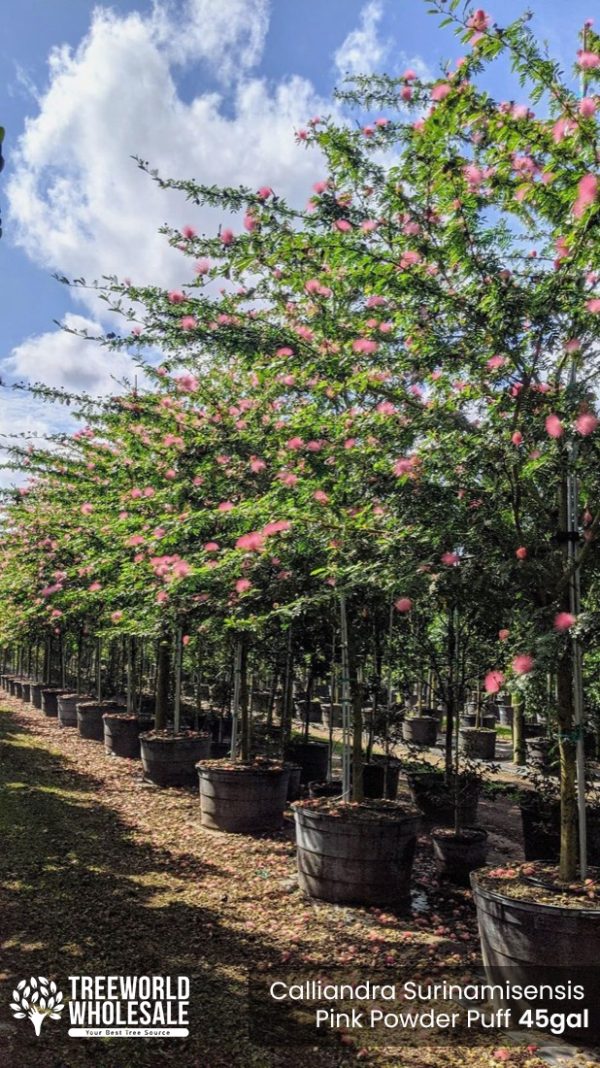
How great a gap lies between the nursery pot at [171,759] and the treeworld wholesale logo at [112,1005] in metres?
6.09

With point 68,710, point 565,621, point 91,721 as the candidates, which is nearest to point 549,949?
point 565,621

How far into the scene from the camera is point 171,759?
1053 centimetres

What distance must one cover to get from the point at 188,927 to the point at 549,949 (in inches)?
104

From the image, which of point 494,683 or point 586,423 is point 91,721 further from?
point 586,423

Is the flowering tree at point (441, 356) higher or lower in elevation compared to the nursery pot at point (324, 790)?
higher

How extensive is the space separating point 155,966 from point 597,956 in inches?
105

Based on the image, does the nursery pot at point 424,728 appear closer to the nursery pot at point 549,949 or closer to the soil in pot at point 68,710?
the soil in pot at point 68,710

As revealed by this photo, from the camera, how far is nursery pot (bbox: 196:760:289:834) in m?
8.17

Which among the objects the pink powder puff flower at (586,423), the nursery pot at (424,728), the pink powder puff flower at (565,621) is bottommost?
the nursery pot at (424,728)

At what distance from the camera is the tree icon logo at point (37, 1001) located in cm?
393

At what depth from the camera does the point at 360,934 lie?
5.34 metres

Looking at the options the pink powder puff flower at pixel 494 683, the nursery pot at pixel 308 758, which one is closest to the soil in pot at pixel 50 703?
the nursery pot at pixel 308 758

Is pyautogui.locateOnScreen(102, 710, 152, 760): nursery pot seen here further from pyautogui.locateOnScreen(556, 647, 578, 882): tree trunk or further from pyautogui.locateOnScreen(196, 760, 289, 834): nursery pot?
pyautogui.locateOnScreen(556, 647, 578, 882): tree trunk

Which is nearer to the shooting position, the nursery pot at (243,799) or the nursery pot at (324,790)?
the nursery pot at (243,799)
